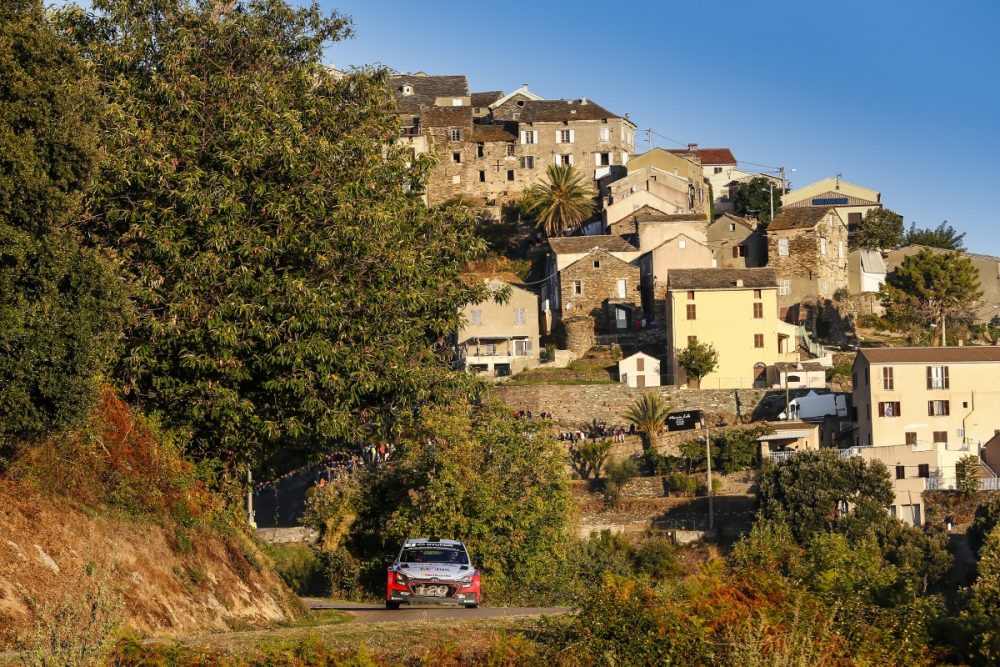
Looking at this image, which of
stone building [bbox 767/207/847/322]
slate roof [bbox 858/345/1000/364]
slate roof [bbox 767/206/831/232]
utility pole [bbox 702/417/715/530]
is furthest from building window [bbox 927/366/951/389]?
slate roof [bbox 767/206/831/232]

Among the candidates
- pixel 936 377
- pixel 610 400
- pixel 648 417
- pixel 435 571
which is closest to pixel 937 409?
pixel 936 377

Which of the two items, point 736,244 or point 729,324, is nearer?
point 729,324

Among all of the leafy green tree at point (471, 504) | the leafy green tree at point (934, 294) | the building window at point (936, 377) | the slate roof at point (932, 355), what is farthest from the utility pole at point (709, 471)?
the leafy green tree at point (471, 504)

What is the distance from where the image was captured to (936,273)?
89.5 meters

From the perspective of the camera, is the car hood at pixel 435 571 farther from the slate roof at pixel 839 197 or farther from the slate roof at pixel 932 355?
the slate roof at pixel 839 197

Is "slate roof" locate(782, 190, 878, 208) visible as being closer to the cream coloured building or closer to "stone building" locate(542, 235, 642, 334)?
"stone building" locate(542, 235, 642, 334)

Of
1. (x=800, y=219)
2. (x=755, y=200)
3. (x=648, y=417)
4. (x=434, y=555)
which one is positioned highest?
(x=755, y=200)

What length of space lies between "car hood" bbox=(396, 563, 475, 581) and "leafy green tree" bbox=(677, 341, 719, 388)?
57.4 metres

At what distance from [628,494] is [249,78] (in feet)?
150

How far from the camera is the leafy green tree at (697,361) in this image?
8069 centimetres

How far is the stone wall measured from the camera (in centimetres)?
7750

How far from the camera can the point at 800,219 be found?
316 feet

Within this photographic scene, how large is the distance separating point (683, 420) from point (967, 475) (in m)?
16.4

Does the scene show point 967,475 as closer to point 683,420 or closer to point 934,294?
point 683,420
